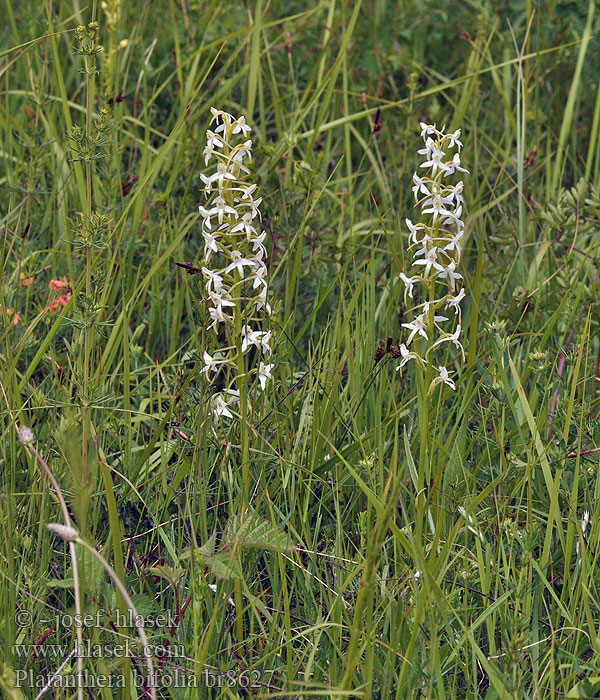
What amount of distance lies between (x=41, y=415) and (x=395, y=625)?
1280mm

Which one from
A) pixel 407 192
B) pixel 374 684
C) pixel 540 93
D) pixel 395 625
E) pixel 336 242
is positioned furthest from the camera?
pixel 540 93

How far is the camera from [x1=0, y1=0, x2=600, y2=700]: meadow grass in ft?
5.47

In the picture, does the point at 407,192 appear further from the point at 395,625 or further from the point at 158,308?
the point at 395,625

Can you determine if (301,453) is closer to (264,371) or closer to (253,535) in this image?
(264,371)

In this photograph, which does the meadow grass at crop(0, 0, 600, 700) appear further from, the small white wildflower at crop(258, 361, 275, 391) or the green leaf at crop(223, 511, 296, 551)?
the small white wildflower at crop(258, 361, 275, 391)

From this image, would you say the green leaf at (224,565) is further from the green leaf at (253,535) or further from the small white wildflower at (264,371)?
the small white wildflower at (264,371)

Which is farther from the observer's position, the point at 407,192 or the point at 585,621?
the point at 407,192

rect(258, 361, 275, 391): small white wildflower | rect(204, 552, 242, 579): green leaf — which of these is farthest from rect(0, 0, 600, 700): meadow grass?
rect(258, 361, 275, 391): small white wildflower

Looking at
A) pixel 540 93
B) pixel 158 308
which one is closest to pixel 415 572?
pixel 158 308

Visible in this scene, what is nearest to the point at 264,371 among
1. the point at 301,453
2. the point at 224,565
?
the point at 301,453

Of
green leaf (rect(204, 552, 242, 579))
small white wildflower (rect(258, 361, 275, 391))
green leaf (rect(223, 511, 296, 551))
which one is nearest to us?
green leaf (rect(204, 552, 242, 579))

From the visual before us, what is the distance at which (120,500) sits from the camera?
2.10m

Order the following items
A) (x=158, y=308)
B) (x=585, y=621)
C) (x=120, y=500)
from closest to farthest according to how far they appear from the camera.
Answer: (x=585, y=621), (x=120, y=500), (x=158, y=308)

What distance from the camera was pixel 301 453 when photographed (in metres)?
2.26
